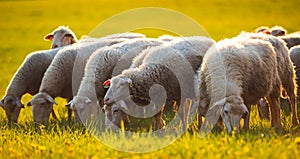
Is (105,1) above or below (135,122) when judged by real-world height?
above

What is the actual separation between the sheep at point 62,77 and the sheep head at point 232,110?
12.7 feet

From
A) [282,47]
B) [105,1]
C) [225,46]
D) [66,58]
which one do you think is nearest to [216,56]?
[225,46]

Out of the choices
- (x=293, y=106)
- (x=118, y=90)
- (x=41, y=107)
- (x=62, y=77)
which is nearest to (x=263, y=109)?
(x=293, y=106)

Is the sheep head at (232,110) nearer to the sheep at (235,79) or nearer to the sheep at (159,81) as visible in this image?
Result: the sheep at (235,79)

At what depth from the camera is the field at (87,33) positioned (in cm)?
629

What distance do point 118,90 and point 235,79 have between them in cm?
175

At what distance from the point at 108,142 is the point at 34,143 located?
1.12m

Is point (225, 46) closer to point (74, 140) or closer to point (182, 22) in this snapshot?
point (74, 140)

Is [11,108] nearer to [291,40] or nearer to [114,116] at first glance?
[114,116]

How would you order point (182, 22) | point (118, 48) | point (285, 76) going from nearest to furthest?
point (285, 76) < point (118, 48) < point (182, 22)

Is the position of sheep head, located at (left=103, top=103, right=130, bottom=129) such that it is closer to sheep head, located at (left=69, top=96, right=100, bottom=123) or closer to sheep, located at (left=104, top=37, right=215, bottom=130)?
sheep, located at (left=104, top=37, right=215, bottom=130)

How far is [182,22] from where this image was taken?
1480 inches

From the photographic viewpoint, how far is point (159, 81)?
351 inches

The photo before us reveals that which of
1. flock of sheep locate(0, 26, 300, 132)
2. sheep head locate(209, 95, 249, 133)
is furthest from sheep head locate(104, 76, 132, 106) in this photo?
sheep head locate(209, 95, 249, 133)
